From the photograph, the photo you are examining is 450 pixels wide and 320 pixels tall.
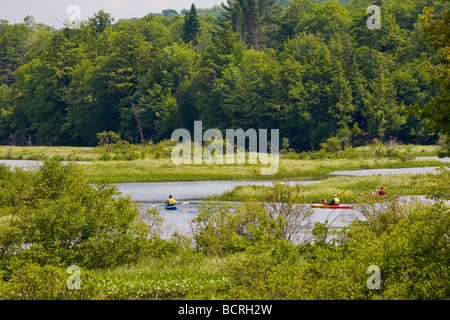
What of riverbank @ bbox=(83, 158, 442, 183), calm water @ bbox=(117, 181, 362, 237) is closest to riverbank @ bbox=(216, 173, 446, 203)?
calm water @ bbox=(117, 181, 362, 237)

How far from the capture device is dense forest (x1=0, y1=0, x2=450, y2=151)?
275 ft

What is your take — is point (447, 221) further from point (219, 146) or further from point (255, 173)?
point (219, 146)

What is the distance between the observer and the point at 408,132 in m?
81.9

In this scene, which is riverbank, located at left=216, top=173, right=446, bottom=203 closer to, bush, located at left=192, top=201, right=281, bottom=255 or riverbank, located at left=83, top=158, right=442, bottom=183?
riverbank, located at left=83, top=158, right=442, bottom=183

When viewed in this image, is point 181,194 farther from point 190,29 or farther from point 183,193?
point 190,29

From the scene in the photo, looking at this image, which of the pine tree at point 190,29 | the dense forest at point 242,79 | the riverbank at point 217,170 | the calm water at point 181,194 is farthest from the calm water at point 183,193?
the pine tree at point 190,29

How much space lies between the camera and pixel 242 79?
9262cm

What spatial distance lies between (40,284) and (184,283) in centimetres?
369

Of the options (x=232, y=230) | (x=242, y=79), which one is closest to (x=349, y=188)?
(x=232, y=230)

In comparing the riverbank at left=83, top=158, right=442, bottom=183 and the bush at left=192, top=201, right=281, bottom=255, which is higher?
the bush at left=192, top=201, right=281, bottom=255

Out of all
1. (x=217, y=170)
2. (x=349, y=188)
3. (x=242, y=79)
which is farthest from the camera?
(x=242, y=79)

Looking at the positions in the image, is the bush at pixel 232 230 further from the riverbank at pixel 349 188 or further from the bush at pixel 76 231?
the riverbank at pixel 349 188

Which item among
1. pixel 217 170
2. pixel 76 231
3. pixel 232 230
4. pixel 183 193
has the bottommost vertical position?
pixel 183 193
